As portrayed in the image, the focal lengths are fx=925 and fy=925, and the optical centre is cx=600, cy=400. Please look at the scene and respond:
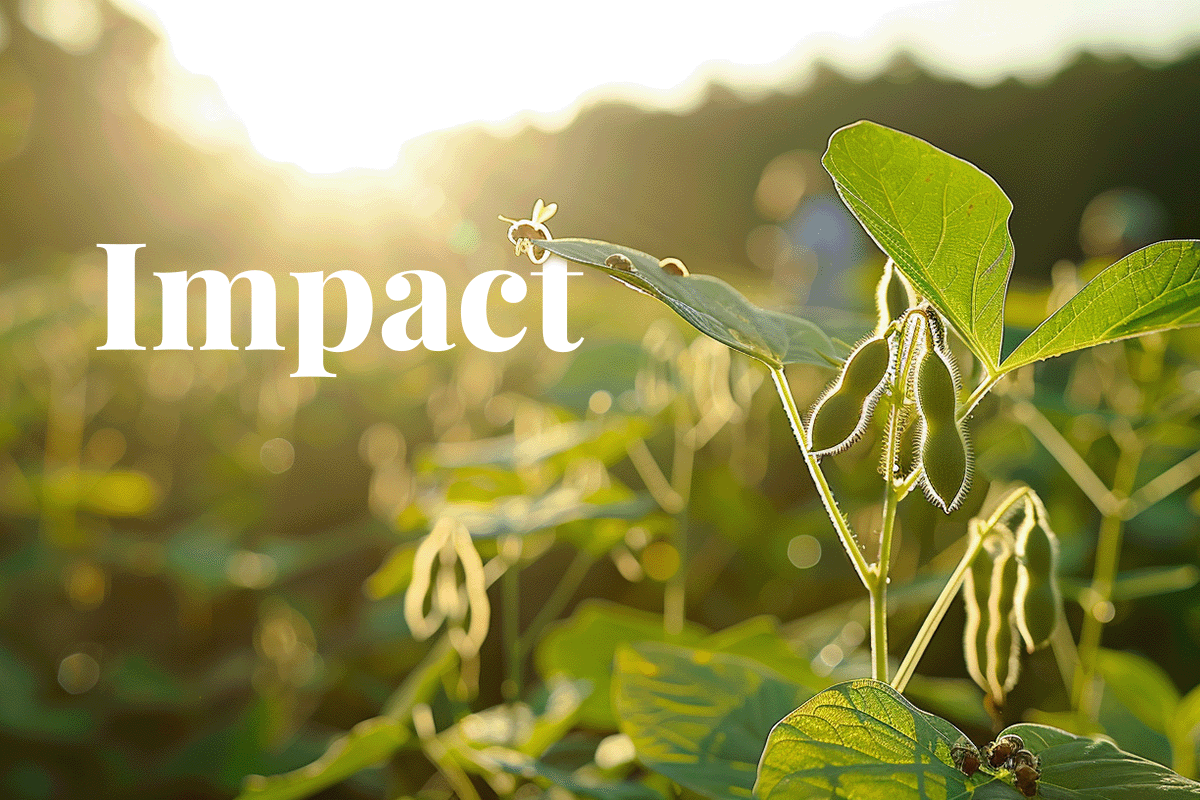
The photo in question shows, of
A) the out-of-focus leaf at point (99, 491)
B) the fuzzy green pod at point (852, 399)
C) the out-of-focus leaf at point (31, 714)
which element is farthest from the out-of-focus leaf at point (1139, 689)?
the out-of-focus leaf at point (99, 491)

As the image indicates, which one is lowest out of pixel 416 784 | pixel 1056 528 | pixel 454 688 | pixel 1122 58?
pixel 416 784

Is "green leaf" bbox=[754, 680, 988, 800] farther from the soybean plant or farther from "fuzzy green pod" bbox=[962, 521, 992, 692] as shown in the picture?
"fuzzy green pod" bbox=[962, 521, 992, 692]

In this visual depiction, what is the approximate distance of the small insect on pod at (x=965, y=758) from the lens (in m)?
0.48

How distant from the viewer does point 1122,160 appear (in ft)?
25.8

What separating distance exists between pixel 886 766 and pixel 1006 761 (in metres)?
0.07

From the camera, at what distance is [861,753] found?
483 millimetres

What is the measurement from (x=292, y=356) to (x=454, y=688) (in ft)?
8.57

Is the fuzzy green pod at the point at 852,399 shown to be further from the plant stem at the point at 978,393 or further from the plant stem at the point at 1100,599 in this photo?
the plant stem at the point at 1100,599

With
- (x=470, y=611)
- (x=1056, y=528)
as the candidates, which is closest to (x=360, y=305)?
(x=470, y=611)

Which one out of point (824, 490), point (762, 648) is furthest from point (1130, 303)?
point (762, 648)

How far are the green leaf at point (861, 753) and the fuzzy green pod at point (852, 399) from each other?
14 cm

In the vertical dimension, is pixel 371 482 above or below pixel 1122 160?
below

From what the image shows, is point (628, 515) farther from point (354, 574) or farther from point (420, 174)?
point (420, 174)

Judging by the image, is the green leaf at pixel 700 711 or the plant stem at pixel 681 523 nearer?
the green leaf at pixel 700 711
